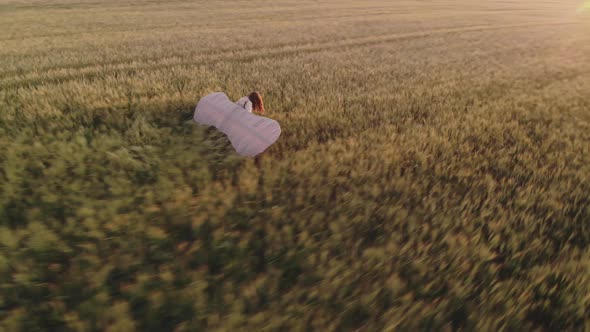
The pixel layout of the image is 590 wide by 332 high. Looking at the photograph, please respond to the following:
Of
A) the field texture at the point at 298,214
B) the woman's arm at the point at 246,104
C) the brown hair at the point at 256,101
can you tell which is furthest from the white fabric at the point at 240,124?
the brown hair at the point at 256,101

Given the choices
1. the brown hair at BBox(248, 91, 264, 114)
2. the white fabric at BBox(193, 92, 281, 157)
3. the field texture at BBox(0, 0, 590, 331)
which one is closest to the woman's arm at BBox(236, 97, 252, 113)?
the white fabric at BBox(193, 92, 281, 157)

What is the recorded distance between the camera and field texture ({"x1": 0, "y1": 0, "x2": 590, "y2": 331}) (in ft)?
5.94

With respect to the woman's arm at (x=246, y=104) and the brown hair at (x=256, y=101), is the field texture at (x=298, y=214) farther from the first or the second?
the woman's arm at (x=246, y=104)

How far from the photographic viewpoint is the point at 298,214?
8.51ft

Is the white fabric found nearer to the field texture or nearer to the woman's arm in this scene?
the woman's arm

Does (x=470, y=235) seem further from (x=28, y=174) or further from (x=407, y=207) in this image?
(x=28, y=174)

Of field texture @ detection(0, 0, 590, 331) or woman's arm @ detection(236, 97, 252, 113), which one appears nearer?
field texture @ detection(0, 0, 590, 331)

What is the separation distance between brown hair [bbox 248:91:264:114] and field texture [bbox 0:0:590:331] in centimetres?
34

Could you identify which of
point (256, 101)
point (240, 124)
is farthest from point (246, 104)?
point (240, 124)

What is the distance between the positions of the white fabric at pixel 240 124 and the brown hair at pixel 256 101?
1.21 feet

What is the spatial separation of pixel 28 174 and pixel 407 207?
3289 mm

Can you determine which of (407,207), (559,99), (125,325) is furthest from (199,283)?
(559,99)

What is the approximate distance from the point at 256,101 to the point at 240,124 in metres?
0.92

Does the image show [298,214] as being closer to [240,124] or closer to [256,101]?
[240,124]
